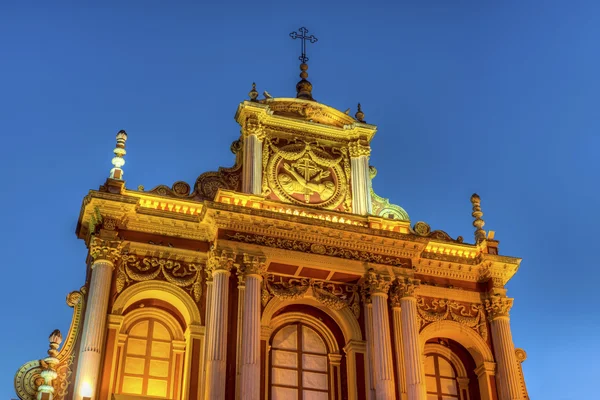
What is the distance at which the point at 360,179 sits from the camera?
1015 inches

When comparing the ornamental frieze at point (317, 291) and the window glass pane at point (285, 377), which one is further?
the ornamental frieze at point (317, 291)

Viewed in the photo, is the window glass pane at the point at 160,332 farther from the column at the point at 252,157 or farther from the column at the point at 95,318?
the column at the point at 252,157

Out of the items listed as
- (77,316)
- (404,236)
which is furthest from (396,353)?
(77,316)

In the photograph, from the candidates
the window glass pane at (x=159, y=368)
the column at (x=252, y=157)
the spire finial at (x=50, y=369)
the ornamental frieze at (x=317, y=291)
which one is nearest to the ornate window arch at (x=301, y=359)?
the ornamental frieze at (x=317, y=291)

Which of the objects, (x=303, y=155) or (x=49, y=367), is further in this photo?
(x=303, y=155)

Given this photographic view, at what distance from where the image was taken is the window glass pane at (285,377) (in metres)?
22.8

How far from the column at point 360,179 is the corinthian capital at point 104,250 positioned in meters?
6.88

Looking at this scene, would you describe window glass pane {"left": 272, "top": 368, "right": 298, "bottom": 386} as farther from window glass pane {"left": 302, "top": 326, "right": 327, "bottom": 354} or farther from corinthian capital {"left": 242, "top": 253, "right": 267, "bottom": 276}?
corinthian capital {"left": 242, "top": 253, "right": 267, "bottom": 276}

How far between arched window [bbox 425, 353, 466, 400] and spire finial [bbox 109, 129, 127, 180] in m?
9.80

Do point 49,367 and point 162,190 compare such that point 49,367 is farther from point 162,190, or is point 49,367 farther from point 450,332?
point 450,332

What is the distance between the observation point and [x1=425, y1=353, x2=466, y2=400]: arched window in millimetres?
24328

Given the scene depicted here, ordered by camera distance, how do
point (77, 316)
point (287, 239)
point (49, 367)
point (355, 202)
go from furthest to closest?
point (355, 202) < point (287, 239) < point (77, 316) < point (49, 367)

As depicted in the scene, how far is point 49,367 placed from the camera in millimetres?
20516

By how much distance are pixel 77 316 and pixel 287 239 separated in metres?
5.68
